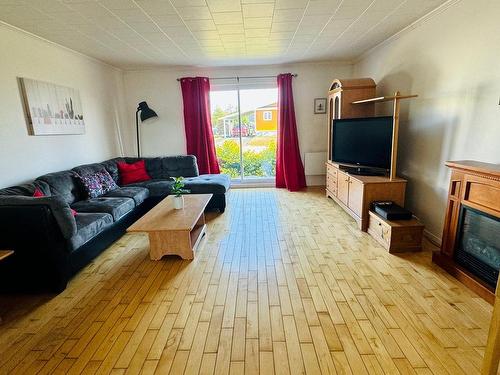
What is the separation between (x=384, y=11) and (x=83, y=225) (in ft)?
12.3

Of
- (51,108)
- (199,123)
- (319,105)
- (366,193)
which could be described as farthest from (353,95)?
(51,108)

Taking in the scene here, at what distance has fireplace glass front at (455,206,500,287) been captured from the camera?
1948 millimetres

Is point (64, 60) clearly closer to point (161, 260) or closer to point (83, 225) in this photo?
point (83, 225)

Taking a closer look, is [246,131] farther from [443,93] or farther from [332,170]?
[443,93]

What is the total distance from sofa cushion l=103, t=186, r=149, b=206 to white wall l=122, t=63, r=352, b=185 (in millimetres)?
1844

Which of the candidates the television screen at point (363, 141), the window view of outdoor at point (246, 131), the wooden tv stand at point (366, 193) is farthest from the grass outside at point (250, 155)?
the wooden tv stand at point (366, 193)

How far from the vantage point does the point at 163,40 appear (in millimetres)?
3471

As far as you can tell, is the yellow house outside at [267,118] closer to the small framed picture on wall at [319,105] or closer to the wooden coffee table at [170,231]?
the small framed picture on wall at [319,105]

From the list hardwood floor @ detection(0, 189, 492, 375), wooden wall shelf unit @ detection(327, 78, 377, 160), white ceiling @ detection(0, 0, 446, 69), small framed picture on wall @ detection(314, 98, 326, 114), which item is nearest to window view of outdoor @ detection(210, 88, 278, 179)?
small framed picture on wall @ detection(314, 98, 326, 114)

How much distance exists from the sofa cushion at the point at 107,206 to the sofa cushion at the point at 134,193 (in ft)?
0.62

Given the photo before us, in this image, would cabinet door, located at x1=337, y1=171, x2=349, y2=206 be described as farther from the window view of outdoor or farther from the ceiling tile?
the ceiling tile

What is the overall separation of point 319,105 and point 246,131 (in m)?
1.58


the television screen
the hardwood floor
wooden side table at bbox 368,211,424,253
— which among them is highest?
the television screen

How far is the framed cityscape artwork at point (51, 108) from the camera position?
3.02 meters
